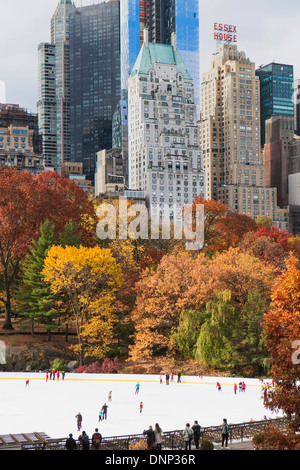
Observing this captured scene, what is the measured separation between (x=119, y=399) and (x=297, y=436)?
63.4 feet

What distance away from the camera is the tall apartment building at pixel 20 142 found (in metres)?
183

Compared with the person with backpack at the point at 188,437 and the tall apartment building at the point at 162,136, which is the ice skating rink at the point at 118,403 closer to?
the person with backpack at the point at 188,437

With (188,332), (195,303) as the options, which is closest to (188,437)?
(188,332)

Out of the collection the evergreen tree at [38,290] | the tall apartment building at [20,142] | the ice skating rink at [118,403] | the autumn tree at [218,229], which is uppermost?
the tall apartment building at [20,142]

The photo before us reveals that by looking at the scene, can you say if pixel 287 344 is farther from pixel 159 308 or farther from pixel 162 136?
pixel 162 136

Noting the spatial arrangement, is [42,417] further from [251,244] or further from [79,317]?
[251,244]

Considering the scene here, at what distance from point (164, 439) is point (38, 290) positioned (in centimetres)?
3303

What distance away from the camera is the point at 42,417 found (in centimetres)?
3372

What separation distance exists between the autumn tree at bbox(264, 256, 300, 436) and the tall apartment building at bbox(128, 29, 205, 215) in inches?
6091

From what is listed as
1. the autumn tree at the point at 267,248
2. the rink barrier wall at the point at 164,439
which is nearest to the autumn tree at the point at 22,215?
the autumn tree at the point at 267,248

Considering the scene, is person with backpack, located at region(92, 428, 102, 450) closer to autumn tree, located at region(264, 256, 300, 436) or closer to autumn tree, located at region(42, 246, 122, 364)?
autumn tree, located at region(264, 256, 300, 436)

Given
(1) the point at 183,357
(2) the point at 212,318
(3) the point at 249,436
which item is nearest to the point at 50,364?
(1) the point at 183,357

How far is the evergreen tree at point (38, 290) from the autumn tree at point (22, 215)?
141cm

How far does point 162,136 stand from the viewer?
189 meters
